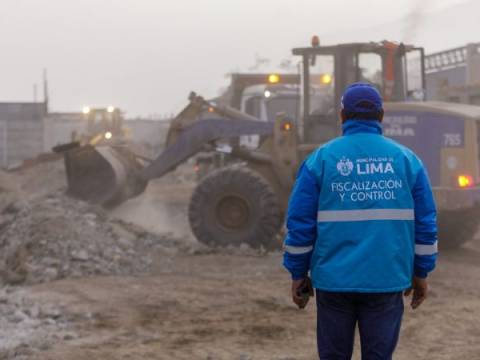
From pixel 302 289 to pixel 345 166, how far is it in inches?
26.1

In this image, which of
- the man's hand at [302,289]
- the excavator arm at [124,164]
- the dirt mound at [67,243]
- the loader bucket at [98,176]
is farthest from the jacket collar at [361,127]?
the loader bucket at [98,176]

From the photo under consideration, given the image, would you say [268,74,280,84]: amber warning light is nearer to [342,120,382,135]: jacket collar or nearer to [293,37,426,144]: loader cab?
[293,37,426,144]: loader cab

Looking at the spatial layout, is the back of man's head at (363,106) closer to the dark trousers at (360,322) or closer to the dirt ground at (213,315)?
the dark trousers at (360,322)

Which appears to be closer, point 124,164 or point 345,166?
point 345,166

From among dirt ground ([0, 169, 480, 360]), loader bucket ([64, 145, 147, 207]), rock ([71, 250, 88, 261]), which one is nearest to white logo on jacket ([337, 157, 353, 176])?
dirt ground ([0, 169, 480, 360])

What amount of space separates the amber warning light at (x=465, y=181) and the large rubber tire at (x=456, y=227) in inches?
42.5

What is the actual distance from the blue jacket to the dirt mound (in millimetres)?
5928

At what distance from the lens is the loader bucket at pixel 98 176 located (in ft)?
43.9

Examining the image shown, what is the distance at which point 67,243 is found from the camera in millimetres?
10586

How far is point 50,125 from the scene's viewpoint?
153 ft

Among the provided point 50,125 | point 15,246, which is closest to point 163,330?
point 15,246

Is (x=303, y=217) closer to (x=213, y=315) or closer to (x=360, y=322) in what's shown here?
(x=360, y=322)

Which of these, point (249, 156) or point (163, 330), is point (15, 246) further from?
point (163, 330)

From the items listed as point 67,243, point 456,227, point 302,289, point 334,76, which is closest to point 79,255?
point 67,243
